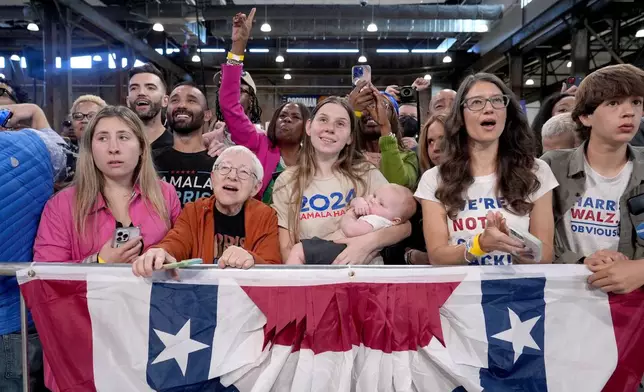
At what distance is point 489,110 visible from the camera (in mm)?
2180

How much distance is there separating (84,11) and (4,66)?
7.23 metres

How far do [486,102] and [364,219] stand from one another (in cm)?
80

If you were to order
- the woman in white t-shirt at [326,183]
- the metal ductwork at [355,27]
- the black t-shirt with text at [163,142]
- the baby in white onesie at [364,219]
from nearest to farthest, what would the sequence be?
1. the baby in white onesie at [364,219]
2. the woman in white t-shirt at [326,183]
3. the black t-shirt with text at [163,142]
4. the metal ductwork at [355,27]

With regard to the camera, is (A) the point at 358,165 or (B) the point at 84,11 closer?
(A) the point at 358,165

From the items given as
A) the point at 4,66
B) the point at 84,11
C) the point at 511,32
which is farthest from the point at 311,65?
the point at 4,66

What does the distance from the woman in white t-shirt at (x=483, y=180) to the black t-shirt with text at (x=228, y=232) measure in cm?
86

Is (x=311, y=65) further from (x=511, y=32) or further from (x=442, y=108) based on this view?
(x=442, y=108)

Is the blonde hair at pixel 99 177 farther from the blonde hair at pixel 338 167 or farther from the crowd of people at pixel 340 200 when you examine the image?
the blonde hair at pixel 338 167

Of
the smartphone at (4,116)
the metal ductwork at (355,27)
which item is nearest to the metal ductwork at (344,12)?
the metal ductwork at (355,27)

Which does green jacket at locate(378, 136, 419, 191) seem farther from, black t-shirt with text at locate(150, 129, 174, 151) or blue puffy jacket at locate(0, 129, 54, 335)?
blue puffy jacket at locate(0, 129, 54, 335)

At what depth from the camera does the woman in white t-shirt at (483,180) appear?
83.0 inches

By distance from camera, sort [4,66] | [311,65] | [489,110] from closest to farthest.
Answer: [489,110], [4,66], [311,65]

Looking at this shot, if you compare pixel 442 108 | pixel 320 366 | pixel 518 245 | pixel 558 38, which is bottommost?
pixel 320 366

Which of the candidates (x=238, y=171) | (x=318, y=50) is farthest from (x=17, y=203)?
(x=318, y=50)
